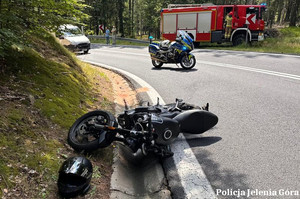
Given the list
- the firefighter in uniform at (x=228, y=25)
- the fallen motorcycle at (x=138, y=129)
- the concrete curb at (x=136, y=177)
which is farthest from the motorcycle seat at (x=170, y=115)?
the firefighter in uniform at (x=228, y=25)

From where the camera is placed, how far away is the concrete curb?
3.09m

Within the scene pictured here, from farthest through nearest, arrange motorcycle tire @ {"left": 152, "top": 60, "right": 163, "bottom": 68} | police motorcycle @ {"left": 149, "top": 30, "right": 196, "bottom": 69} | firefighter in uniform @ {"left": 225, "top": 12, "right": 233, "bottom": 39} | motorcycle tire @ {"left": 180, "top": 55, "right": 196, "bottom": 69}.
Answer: firefighter in uniform @ {"left": 225, "top": 12, "right": 233, "bottom": 39}
motorcycle tire @ {"left": 152, "top": 60, "right": 163, "bottom": 68}
motorcycle tire @ {"left": 180, "top": 55, "right": 196, "bottom": 69}
police motorcycle @ {"left": 149, "top": 30, "right": 196, "bottom": 69}

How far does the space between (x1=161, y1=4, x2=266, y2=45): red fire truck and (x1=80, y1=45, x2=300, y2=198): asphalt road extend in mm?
9318

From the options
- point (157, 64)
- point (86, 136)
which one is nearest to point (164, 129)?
point (86, 136)

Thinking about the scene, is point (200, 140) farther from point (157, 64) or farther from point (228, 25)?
point (228, 25)

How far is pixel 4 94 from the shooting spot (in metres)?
3.90

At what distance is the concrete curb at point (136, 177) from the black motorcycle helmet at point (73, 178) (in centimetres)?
39

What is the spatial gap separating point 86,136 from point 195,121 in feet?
5.77

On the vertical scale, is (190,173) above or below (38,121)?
below

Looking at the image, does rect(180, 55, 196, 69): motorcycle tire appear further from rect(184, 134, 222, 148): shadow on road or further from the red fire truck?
the red fire truck

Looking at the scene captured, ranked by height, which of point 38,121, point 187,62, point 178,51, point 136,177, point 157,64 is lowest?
point 136,177

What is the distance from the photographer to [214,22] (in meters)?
19.6

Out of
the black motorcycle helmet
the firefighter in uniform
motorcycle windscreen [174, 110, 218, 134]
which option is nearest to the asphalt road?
motorcycle windscreen [174, 110, 218, 134]

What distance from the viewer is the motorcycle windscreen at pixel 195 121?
Answer: 13.5ft
